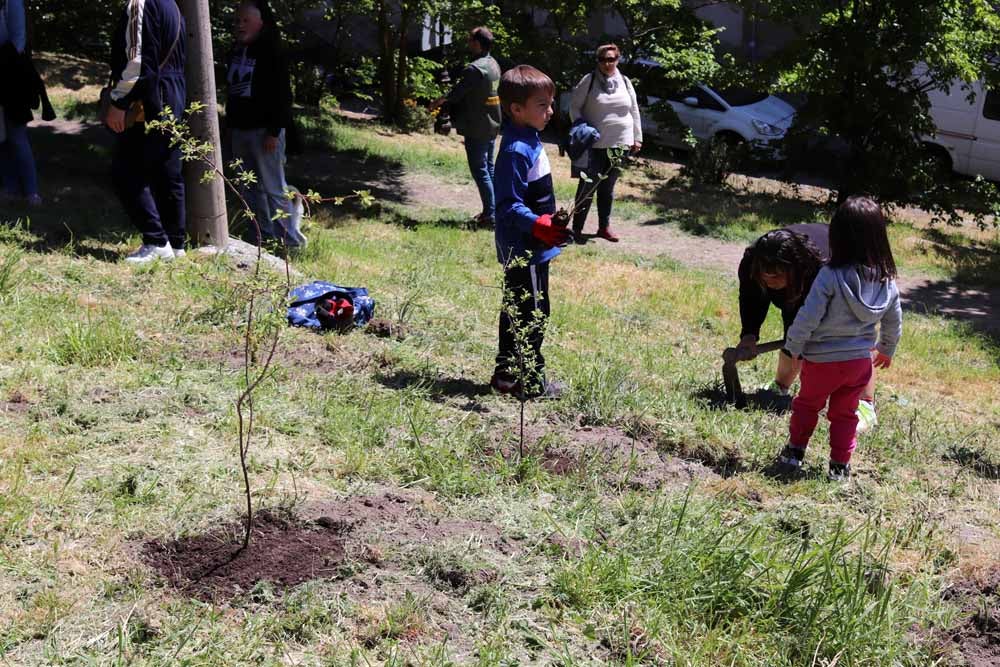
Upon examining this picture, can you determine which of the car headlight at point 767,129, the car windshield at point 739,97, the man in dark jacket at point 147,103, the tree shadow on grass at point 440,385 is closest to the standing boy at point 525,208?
the tree shadow on grass at point 440,385

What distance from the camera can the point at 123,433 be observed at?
4.10m

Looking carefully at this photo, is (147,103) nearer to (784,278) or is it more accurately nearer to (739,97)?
(784,278)

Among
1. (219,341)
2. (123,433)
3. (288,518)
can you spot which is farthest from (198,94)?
(288,518)

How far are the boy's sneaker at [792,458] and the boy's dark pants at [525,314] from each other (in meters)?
1.13

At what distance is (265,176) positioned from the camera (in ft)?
23.8

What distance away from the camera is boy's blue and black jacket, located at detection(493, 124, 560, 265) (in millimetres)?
4762

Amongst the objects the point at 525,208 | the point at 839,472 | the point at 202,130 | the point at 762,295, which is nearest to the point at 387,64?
the point at 202,130

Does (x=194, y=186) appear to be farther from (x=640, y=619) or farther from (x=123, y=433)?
(x=640, y=619)

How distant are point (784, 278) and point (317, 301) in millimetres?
2515

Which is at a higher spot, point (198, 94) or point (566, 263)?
point (198, 94)

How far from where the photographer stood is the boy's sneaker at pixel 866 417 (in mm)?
5156

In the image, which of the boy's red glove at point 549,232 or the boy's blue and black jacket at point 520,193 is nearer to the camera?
the boy's red glove at point 549,232

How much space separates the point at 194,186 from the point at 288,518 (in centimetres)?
372

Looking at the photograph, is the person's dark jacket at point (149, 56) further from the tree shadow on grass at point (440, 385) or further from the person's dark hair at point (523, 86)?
the person's dark hair at point (523, 86)
